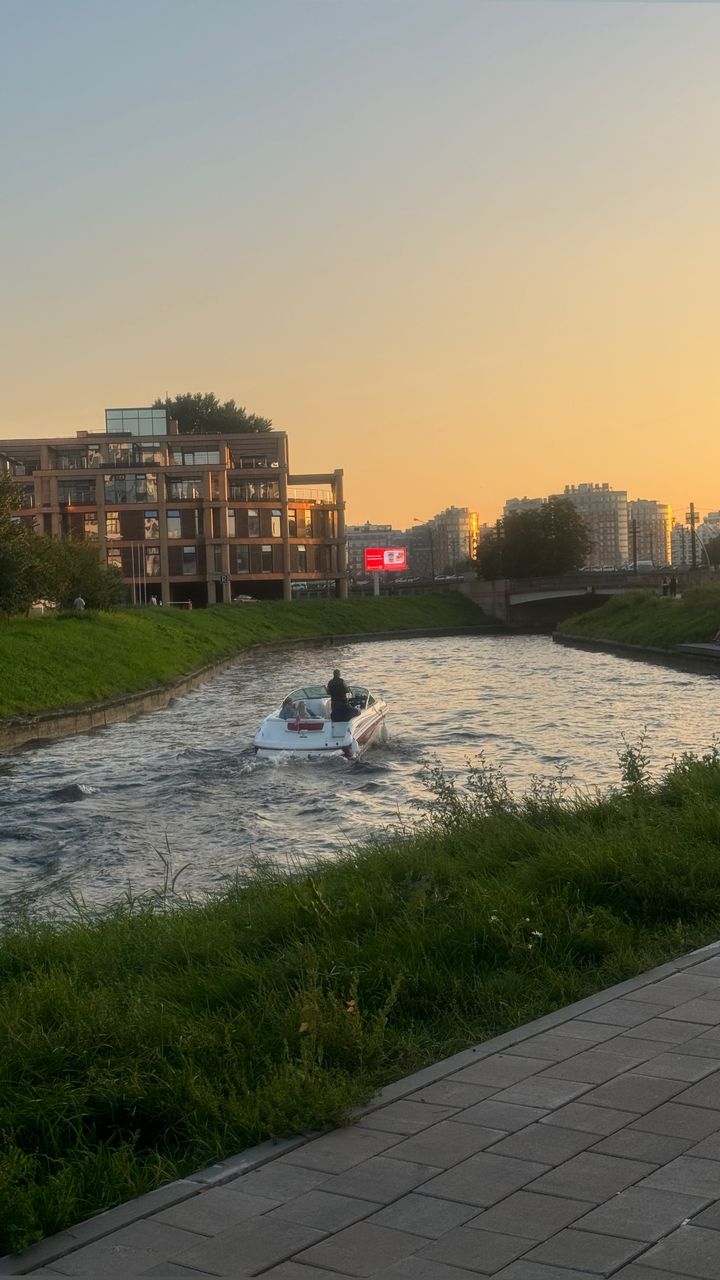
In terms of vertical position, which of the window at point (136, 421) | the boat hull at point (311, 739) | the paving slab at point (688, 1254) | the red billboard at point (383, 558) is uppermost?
the window at point (136, 421)

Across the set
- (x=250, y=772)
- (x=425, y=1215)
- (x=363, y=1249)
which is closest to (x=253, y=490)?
(x=250, y=772)

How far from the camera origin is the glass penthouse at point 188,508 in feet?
344

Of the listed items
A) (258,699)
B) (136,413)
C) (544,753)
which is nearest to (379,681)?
(258,699)

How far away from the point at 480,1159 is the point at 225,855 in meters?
11.4

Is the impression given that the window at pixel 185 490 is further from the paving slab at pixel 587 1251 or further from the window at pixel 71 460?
the paving slab at pixel 587 1251

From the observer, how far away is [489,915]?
A: 754 centimetres

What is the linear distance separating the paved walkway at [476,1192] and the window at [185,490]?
102445mm

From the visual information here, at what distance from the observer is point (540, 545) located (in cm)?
12300

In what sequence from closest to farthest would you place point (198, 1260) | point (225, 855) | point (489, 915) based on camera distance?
point (198, 1260) → point (489, 915) → point (225, 855)

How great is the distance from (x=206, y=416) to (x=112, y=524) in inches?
1553

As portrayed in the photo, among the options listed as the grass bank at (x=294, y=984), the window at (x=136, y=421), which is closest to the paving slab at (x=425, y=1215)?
the grass bank at (x=294, y=984)

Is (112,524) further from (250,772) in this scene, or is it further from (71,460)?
(250,772)

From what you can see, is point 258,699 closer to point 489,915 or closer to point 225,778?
point 225,778

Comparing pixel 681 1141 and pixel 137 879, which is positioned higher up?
pixel 681 1141
